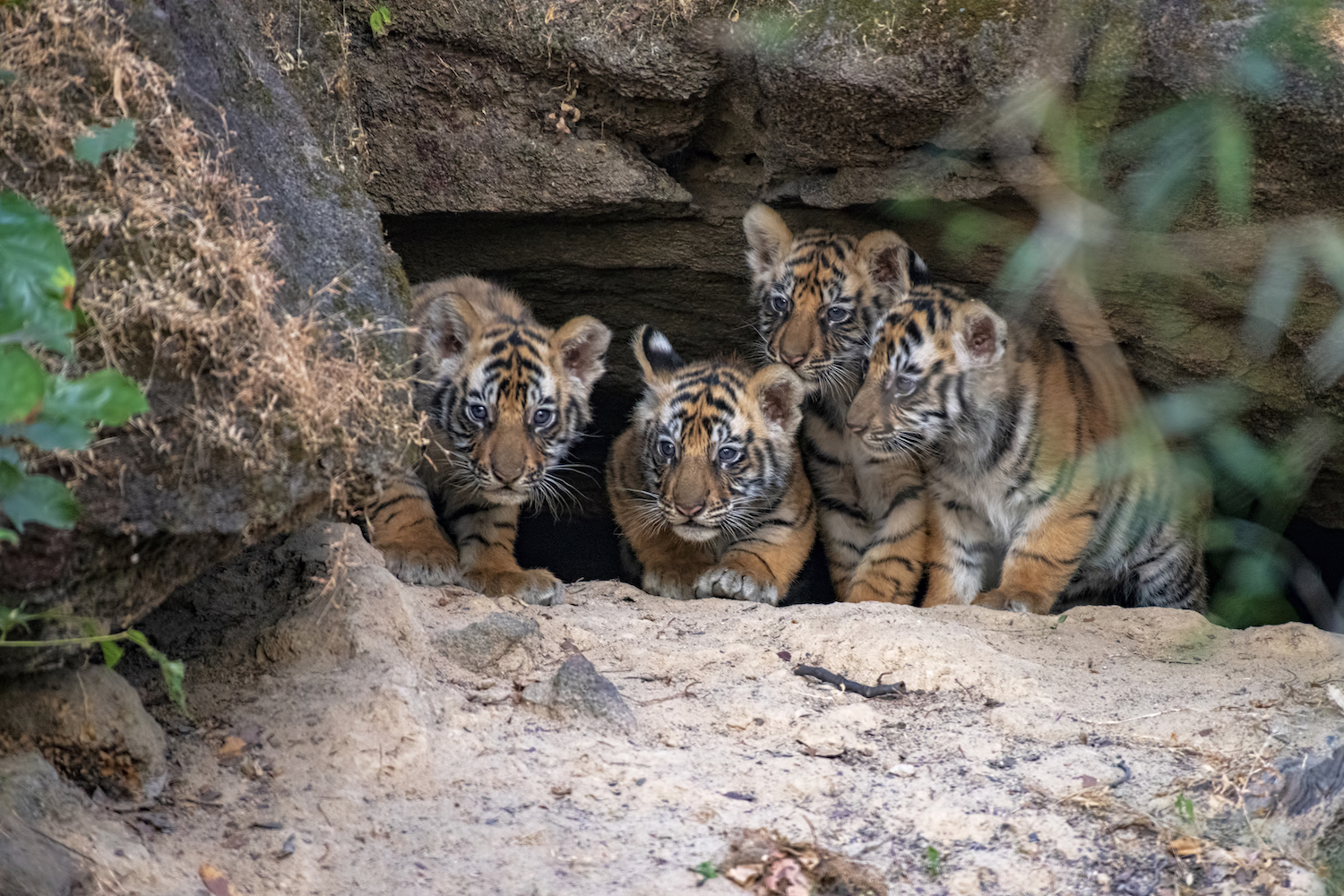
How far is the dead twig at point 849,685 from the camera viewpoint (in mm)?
3352

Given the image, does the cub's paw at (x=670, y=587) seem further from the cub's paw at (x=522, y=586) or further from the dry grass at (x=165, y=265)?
the dry grass at (x=165, y=265)

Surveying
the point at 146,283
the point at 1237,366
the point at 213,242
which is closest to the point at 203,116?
the point at 213,242

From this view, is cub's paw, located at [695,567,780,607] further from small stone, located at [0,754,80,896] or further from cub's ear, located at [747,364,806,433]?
small stone, located at [0,754,80,896]

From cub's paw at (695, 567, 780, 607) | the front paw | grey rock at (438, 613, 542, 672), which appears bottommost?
cub's paw at (695, 567, 780, 607)

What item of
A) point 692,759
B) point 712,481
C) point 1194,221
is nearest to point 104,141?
point 692,759

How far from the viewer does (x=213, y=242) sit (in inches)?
94.7

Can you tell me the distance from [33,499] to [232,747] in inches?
39.1

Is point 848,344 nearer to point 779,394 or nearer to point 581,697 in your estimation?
point 779,394

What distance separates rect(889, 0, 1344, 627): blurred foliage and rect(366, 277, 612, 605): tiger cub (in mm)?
1521

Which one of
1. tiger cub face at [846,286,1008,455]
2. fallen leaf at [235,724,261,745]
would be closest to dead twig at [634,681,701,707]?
fallen leaf at [235,724,261,745]

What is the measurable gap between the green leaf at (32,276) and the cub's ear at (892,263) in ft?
11.7

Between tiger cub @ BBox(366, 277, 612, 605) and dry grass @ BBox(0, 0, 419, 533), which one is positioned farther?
tiger cub @ BBox(366, 277, 612, 605)

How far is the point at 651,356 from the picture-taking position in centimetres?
495

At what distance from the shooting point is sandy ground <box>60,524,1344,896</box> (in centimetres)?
237
